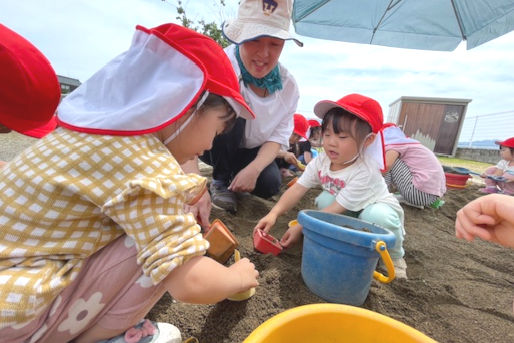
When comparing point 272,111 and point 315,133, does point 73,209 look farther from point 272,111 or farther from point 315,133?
point 315,133

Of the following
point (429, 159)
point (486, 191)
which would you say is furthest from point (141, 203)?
point (486, 191)

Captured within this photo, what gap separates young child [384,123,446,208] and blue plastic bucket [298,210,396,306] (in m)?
1.54

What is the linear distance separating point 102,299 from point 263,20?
141 cm

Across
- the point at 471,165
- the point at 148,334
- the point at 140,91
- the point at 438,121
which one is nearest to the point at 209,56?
the point at 140,91

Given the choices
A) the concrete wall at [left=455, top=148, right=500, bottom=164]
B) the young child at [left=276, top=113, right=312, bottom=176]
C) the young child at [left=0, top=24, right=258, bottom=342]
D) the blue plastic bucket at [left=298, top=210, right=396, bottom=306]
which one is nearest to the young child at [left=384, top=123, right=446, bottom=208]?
the young child at [left=276, top=113, right=312, bottom=176]

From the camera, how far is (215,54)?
0.79 meters

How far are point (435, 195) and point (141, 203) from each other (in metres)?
2.54

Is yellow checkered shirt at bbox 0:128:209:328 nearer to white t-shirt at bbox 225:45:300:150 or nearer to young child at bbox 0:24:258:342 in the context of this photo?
young child at bbox 0:24:258:342

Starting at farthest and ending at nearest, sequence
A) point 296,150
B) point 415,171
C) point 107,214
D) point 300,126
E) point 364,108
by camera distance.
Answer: point 296,150 < point 300,126 < point 415,171 < point 364,108 < point 107,214

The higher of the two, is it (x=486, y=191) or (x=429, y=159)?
(x=429, y=159)

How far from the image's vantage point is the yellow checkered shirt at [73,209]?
22.4 inches

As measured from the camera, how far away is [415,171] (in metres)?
2.45

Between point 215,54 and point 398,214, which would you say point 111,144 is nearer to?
point 215,54

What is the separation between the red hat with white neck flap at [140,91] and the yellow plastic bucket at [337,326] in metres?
0.55
